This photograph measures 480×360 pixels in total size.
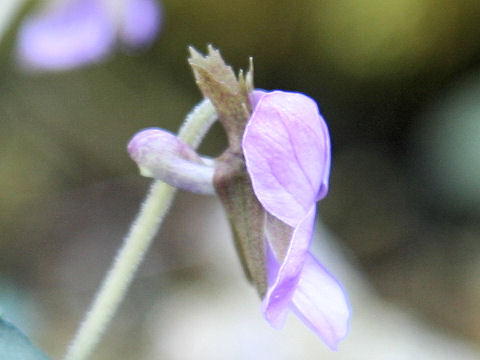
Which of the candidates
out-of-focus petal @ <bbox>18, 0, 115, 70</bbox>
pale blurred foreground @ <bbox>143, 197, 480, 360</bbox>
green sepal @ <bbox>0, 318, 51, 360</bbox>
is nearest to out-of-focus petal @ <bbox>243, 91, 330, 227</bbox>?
green sepal @ <bbox>0, 318, 51, 360</bbox>

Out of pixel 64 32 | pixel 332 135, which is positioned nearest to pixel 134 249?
pixel 64 32

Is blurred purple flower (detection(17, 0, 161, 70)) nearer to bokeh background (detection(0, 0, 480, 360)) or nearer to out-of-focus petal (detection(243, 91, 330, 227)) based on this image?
bokeh background (detection(0, 0, 480, 360))

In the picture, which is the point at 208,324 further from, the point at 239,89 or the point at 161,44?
the point at 239,89

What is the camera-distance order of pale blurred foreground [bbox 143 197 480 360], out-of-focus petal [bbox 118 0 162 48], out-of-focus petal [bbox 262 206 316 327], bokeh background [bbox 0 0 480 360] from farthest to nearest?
1. bokeh background [bbox 0 0 480 360]
2. pale blurred foreground [bbox 143 197 480 360]
3. out-of-focus petal [bbox 118 0 162 48]
4. out-of-focus petal [bbox 262 206 316 327]

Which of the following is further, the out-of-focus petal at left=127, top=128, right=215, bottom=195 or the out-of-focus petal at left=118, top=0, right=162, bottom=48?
the out-of-focus petal at left=118, top=0, right=162, bottom=48

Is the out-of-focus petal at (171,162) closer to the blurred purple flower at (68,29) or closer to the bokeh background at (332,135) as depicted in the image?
the blurred purple flower at (68,29)

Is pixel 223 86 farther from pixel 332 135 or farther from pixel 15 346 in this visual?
pixel 332 135

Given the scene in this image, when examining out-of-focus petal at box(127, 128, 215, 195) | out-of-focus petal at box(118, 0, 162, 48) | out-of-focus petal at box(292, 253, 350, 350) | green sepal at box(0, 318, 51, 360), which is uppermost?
out-of-focus petal at box(127, 128, 215, 195)
